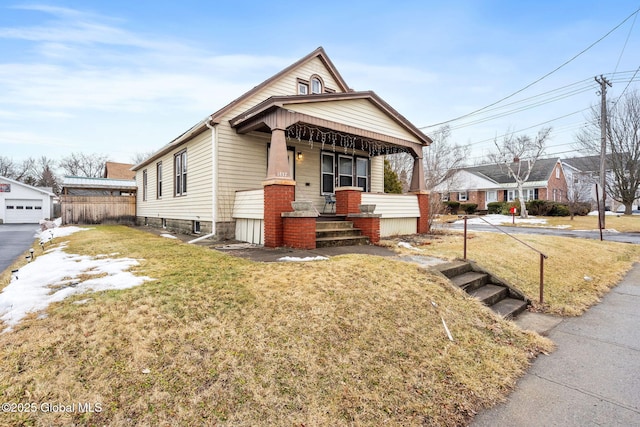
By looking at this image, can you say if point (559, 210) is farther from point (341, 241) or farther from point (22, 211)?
point (22, 211)

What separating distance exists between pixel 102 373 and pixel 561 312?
6186 millimetres

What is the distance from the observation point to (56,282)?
12.9 ft

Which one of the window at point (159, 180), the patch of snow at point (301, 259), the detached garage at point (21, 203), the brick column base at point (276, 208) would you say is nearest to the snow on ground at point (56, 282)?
the patch of snow at point (301, 259)

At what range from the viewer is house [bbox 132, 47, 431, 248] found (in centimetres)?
732

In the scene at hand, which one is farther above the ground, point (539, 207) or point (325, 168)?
point (325, 168)

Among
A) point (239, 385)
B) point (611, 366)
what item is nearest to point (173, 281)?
point (239, 385)

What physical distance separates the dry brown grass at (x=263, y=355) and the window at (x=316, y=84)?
9.40 metres

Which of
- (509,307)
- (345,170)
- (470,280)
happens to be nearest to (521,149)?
(345,170)

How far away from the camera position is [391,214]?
31.7 ft

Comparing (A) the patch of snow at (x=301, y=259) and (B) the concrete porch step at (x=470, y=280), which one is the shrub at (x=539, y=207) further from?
(A) the patch of snow at (x=301, y=259)

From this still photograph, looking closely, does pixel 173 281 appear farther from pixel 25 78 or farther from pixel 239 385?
pixel 25 78

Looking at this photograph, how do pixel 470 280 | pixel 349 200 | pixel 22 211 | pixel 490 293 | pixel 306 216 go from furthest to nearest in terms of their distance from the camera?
pixel 22 211, pixel 349 200, pixel 306 216, pixel 470 280, pixel 490 293

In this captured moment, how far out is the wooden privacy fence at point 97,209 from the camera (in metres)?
17.7

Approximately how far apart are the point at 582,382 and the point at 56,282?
20.1 ft
